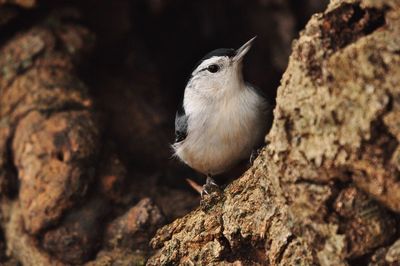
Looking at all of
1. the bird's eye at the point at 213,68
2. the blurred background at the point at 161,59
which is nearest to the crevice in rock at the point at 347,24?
the bird's eye at the point at 213,68

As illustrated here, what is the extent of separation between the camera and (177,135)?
4207 millimetres

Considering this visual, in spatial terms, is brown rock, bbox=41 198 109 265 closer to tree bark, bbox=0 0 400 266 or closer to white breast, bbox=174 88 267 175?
tree bark, bbox=0 0 400 266

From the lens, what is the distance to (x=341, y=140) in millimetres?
2262

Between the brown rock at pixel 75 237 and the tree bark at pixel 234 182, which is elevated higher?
the tree bark at pixel 234 182

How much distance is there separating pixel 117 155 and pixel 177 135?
545mm

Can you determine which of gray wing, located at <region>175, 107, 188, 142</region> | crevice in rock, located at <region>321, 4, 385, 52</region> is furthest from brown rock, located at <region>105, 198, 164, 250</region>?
crevice in rock, located at <region>321, 4, 385, 52</region>

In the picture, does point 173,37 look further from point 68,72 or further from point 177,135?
point 177,135

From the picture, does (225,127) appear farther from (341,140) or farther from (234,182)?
(341,140)

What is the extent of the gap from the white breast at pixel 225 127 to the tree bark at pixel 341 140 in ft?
3.99

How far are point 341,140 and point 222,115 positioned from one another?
1685 mm

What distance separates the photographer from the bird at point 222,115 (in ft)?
12.8

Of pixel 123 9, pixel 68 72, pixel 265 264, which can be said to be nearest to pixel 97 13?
pixel 123 9

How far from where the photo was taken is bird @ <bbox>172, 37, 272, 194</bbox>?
3.89 m

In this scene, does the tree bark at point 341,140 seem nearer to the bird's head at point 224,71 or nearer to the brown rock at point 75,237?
the bird's head at point 224,71
